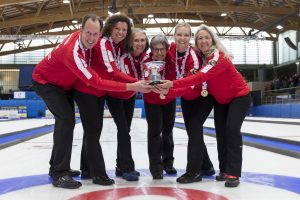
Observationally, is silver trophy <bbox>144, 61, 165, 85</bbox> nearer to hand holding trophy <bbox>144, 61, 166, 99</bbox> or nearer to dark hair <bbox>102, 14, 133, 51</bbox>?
hand holding trophy <bbox>144, 61, 166, 99</bbox>

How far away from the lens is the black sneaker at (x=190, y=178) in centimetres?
283

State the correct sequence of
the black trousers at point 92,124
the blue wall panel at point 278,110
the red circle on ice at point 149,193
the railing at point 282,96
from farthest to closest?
1. the railing at point 282,96
2. the blue wall panel at point 278,110
3. the black trousers at point 92,124
4. the red circle on ice at point 149,193

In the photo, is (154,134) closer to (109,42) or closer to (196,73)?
(196,73)

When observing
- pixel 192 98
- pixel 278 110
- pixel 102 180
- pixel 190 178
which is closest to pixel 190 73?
pixel 192 98

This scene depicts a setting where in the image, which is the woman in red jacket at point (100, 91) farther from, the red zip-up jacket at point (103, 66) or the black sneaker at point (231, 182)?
the black sneaker at point (231, 182)

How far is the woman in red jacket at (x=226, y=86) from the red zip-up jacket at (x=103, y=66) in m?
0.35

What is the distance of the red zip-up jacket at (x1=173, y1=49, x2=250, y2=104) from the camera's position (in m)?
2.81

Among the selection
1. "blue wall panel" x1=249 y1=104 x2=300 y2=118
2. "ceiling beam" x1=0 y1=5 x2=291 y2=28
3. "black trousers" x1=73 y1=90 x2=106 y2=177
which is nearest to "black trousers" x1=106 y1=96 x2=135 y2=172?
"black trousers" x1=73 y1=90 x2=106 y2=177

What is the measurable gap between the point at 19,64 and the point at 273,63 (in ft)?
63.1

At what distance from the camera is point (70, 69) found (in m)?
2.72

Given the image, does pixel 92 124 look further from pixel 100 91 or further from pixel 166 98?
pixel 166 98

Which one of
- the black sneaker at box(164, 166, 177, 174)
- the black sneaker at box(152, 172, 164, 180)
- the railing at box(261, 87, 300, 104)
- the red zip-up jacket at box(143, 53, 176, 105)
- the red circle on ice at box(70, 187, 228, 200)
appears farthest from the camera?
the railing at box(261, 87, 300, 104)

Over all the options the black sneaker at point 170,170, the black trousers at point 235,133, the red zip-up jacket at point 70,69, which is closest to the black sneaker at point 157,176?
the black sneaker at point 170,170

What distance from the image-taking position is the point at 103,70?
9.57ft
